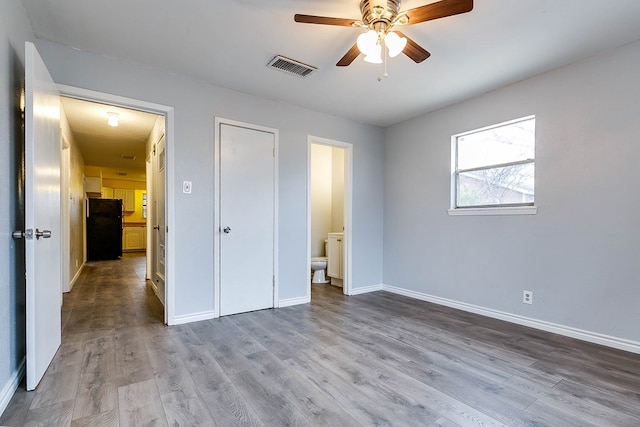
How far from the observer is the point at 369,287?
14.5 ft

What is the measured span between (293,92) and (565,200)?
110 inches

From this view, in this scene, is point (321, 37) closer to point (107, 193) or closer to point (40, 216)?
point (40, 216)

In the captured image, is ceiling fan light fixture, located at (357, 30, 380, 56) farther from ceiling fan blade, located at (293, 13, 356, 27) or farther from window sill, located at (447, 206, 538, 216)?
window sill, located at (447, 206, 538, 216)

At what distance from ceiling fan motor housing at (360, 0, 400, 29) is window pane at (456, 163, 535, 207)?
209cm

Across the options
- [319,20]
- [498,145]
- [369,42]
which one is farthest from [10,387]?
[498,145]

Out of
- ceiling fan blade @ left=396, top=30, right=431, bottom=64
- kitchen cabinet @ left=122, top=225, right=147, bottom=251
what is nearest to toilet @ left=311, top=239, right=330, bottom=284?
ceiling fan blade @ left=396, top=30, right=431, bottom=64

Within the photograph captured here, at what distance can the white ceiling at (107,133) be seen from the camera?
146 inches

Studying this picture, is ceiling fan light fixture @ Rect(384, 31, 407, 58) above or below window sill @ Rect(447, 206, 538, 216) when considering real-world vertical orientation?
above

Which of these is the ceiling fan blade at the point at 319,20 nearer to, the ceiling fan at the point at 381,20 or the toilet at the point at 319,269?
the ceiling fan at the point at 381,20

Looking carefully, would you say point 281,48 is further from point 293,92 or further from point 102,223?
point 102,223

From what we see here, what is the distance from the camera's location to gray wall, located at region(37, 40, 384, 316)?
105 inches

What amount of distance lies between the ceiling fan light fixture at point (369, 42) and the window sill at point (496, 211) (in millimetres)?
2160

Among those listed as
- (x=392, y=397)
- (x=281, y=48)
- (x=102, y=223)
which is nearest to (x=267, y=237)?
(x=281, y=48)

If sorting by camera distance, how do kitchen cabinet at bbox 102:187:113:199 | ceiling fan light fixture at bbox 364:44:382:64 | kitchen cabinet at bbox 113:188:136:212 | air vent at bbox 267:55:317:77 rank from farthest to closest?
1. kitchen cabinet at bbox 113:188:136:212
2. kitchen cabinet at bbox 102:187:113:199
3. air vent at bbox 267:55:317:77
4. ceiling fan light fixture at bbox 364:44:382:64
